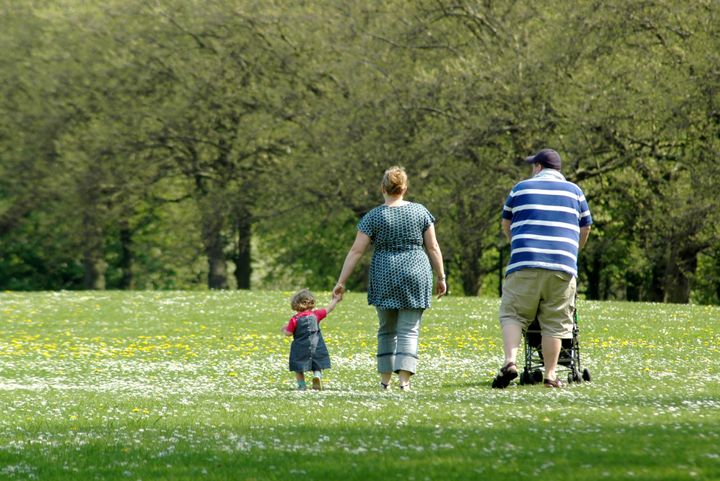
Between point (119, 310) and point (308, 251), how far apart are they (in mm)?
20746

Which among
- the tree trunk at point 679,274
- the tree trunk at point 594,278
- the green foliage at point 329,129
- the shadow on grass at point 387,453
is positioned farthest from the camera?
the tree trunk at point 594,278

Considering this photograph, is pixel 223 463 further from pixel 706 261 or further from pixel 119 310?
pixel 706 261

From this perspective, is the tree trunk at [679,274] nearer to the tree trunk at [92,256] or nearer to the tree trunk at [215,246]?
the tree trunk at [215,246]

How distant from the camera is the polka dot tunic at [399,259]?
35.4 ft

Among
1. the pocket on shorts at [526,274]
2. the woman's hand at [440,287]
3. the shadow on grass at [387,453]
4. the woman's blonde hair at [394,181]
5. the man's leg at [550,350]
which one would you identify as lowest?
the shadow on grass at [387,453]

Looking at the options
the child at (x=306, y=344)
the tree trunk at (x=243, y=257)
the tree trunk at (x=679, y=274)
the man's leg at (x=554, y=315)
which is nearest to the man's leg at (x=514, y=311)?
the man's leg at (x=554, y=315)

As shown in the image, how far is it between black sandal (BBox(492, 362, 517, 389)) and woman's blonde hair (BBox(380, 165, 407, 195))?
1.76 metres

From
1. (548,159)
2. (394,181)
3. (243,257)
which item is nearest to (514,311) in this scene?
(548,159)

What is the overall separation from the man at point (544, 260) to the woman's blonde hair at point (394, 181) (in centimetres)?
94

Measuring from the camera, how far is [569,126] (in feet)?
107

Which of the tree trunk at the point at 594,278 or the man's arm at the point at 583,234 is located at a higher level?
the tree trunk at the point at 594,278

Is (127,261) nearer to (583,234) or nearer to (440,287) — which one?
(440,287)

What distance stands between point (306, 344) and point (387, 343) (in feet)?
3.02

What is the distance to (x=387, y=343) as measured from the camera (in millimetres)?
11102
